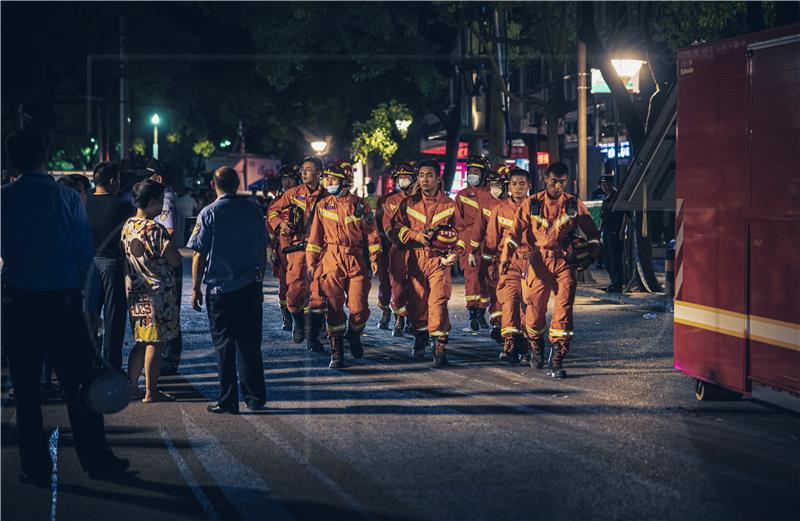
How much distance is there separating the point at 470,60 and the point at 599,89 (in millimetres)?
13334

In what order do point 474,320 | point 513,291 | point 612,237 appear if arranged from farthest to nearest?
point 612,237 → point 474,320 → point 513,291

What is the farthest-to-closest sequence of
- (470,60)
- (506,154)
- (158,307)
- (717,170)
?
1. (470,60)
2. (506,154)
3. (158,307)
4. (717,170)

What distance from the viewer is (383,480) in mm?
7152

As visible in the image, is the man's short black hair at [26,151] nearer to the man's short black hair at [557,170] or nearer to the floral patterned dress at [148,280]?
the floral patterned dress at [148,280]

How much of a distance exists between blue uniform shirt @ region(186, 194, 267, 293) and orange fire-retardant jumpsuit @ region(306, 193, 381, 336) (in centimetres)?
293

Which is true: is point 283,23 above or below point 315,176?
above

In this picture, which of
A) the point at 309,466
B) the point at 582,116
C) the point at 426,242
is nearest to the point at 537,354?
the point at 426,242

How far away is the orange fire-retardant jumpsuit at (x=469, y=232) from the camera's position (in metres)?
15.2

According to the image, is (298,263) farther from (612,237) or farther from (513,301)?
(612,237)

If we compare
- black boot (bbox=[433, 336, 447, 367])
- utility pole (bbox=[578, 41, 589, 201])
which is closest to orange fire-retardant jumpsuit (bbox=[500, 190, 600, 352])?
black boot (bbox=[433, 336, 447, 367])

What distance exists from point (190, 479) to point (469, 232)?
374 inches

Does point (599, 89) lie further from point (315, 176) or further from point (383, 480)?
point (383, 480)

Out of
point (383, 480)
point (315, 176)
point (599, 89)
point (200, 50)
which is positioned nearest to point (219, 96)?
point (200, 50)

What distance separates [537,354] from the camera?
11.9 metres
